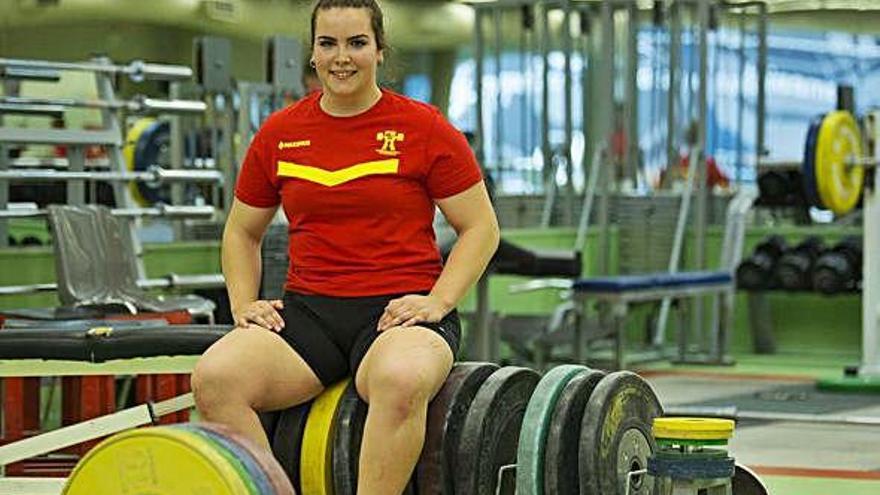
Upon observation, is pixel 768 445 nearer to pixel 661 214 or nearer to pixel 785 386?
pixel 785 386

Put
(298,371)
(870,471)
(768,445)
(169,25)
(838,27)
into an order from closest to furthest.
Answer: (298,371)
(870,471)
(768,445)
(169,25)
(838,27)

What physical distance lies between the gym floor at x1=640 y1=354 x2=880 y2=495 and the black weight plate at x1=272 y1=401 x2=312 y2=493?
2022mm

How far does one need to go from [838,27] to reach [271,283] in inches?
236

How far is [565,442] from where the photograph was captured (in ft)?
11.3

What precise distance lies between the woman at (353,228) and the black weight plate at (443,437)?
0.15ft

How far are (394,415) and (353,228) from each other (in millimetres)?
389

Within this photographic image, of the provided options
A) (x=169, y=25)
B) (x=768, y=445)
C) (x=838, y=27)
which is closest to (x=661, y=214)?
(x=838, y=27)

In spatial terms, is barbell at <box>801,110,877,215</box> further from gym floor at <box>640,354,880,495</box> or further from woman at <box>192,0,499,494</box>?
woman at <box>192,0,499,494</box>

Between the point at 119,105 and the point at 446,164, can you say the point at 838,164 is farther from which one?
the point at 446,164

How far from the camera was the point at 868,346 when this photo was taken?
843 centimetres

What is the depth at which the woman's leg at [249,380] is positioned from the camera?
3.32m

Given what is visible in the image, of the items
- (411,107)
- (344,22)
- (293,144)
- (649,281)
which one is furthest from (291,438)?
(649,281)

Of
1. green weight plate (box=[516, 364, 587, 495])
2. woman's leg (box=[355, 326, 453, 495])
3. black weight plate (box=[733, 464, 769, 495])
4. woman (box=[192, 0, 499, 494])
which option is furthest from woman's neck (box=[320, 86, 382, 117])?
black weight plate (box=[733, 464, 769, 495])

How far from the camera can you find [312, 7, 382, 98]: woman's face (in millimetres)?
3416
